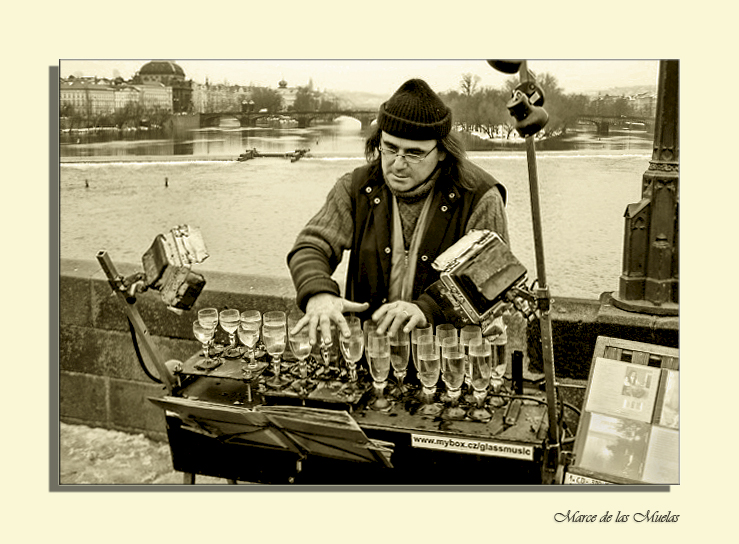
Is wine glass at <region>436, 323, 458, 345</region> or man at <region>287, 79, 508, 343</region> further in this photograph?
man at <region>287, 79, 508, 343</region>

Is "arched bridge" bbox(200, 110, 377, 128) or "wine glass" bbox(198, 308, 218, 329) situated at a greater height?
"arched bridge" bbox(200, 110, 377, 128)

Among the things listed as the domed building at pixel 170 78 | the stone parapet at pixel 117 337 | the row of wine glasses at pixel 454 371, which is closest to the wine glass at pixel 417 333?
the row of wine glasses at pixel 454 371

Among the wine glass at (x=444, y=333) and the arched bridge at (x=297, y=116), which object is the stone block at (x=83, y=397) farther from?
the wine glass at (x=444, y=333)

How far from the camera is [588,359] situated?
3.39 metres

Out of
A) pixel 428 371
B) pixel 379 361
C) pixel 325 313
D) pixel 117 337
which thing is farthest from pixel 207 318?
pixel 117 337

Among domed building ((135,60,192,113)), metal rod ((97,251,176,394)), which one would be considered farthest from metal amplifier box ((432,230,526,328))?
domed building ((135,60,192,113))

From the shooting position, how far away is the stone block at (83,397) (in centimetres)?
407

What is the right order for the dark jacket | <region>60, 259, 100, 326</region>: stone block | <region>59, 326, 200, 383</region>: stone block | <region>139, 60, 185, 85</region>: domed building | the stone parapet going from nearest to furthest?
the dark jacket
<region>139, 60, 185, 85</region>: domed building
the stone parapet
<region>60, 259, 100, 326</region>: stone block
<region>59, 326, 200, 383</region>: stone block

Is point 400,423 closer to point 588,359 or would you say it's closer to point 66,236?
point 588,359

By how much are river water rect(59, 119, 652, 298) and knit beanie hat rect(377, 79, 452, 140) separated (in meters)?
0.18

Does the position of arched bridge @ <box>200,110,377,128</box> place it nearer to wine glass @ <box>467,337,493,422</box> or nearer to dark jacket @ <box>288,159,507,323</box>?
dark jacket @ <box>288,159,507,323</box>

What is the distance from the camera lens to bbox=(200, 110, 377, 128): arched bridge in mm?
3250

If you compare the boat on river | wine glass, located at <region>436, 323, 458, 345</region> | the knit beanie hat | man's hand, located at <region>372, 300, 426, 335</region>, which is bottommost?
wine glass, located at <region>436, 323, 458, 345</region>
